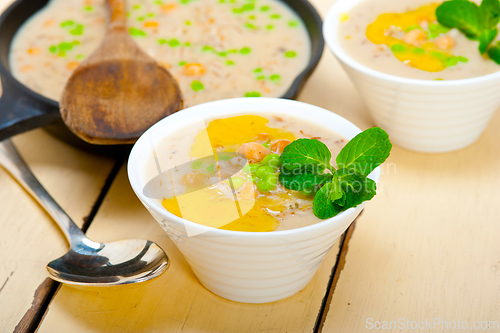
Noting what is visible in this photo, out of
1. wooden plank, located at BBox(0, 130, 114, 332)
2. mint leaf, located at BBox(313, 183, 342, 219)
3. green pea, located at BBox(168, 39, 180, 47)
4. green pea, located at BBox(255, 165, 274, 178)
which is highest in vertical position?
mint leaf, located at BBox(313, 183, 342, 219)

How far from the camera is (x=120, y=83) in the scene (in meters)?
1.94

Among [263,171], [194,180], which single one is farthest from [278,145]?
[194,180]

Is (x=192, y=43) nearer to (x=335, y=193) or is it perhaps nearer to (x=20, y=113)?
(x=20, y=113)

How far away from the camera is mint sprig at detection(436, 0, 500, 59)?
6.20 feet

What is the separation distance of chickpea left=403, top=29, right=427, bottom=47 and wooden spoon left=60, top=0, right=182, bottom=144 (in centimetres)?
94

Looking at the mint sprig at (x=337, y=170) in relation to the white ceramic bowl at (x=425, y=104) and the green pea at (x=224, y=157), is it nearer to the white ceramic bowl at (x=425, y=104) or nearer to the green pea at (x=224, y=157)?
the green pea at (x=224, y=157)

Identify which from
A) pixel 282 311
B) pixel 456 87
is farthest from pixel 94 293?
pixel 456 87

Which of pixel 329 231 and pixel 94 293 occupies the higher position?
pixel 329 231

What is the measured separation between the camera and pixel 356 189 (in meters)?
1.27

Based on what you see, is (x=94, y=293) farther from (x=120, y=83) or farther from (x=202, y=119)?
(x=120, y=83)

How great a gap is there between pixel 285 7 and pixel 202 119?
1.30 metres

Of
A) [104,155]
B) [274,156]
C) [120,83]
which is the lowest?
[104,155]

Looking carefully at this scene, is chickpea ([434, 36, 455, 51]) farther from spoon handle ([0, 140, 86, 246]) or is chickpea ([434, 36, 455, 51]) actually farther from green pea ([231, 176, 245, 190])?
spoon handle ([0, 140, 86, 246])

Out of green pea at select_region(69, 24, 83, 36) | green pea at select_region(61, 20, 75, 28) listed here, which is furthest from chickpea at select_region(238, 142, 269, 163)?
green pea at select_region(61, 20, 75, 28)
